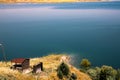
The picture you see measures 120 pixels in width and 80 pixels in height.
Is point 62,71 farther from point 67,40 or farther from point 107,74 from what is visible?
point 67,40

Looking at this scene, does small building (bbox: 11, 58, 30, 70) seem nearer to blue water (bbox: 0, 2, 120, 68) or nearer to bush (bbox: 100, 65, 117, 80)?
bush (bbox: 100, 65, 117, 80)

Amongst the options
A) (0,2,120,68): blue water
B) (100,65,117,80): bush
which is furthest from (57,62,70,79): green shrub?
(0,2,120,68): blue water

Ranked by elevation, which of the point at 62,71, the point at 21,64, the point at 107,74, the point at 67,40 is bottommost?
the point at 107,74

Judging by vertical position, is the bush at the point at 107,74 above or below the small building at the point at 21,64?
below

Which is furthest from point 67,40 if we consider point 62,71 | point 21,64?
point 21,64

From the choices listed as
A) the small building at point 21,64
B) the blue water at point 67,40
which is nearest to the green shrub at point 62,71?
the small building at point 21,64

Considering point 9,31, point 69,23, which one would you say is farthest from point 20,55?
point 69,23

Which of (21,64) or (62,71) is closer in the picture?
(21,64)

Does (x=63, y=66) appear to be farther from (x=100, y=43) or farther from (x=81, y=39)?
(x=81, y=39)

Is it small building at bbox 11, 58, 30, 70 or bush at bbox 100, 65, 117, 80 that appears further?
bush at bbox 100, 65, 117, 80

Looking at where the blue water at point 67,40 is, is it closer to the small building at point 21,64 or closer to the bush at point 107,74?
the bush at point 107,74

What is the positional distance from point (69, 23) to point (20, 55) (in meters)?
83.8

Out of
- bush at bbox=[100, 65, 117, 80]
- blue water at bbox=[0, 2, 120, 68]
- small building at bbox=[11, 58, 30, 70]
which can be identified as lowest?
bush at bbox=[100, 65, 117, 80]

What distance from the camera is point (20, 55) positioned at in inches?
3674
